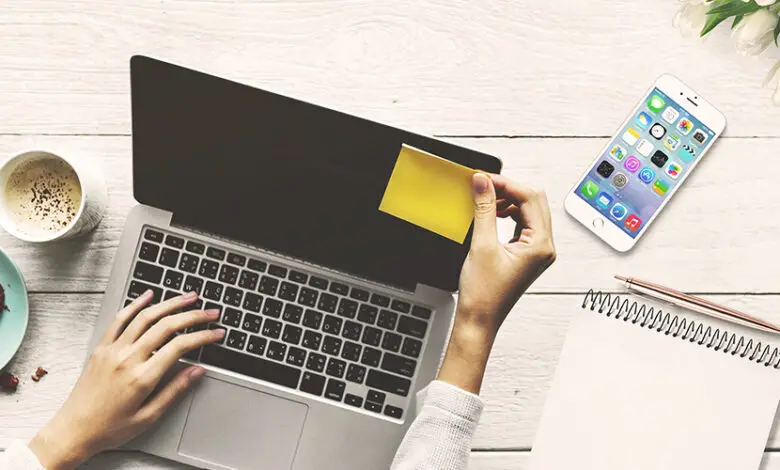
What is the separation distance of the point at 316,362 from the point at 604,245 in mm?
359

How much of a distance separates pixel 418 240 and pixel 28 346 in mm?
466

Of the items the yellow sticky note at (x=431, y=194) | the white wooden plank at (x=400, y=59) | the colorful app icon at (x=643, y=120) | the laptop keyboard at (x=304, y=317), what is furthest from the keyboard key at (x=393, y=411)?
the colorful app icon at (x=643, y=120)

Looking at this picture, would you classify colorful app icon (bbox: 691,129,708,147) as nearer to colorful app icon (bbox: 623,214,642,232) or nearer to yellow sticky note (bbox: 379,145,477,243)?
colorful app icon (bbox: 623,214,642,232)

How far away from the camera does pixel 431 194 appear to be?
2.22 ft

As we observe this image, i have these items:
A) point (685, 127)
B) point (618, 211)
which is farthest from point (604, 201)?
point (685, 127)

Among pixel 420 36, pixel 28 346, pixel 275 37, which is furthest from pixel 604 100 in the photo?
pixel 28 346

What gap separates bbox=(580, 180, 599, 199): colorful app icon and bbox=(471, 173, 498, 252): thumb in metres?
0.21

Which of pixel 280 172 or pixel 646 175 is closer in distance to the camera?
pixel 280 172

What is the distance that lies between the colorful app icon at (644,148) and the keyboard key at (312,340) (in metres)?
0.43

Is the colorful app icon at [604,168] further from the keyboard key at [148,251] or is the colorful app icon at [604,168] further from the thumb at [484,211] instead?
the keyboard key at [148,251]

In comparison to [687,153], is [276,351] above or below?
below

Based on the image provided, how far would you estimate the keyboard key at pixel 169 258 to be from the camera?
30.3 inches

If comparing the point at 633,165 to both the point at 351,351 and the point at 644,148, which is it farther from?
the point at 351,351

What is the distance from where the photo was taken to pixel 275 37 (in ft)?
2.78
